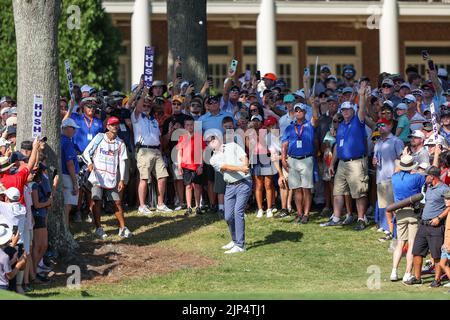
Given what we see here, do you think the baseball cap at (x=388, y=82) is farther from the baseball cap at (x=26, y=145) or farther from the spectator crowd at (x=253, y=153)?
the baseball cap at (x=26, y=145)

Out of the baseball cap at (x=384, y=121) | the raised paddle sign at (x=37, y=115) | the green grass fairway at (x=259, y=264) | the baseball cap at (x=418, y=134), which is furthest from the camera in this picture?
the baseball cap at (x=384, y=121)

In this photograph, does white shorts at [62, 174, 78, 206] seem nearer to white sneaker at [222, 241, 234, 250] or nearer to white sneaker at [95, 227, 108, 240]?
white sneaker at [95, 227, 108, 240]

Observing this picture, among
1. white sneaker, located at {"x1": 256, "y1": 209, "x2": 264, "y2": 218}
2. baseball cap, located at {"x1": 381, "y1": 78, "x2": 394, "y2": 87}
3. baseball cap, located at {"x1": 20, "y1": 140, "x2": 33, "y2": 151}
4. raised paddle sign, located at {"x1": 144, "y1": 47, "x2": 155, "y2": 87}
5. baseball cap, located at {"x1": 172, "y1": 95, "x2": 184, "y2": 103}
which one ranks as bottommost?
white sneaker, located at {"x1": 256, "y1": 209, "x2": 264, "y2": 218}

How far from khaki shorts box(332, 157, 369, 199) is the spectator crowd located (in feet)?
0.05

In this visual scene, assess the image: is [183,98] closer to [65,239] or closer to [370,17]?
[65,239]

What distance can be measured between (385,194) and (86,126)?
494 centimetres

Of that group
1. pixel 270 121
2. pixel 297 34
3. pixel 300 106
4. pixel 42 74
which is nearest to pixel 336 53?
pixel 297 34

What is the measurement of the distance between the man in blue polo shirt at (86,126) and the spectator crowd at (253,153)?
22 millimetres

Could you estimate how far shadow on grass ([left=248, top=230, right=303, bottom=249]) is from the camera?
1653cm

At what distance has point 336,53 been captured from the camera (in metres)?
36.2

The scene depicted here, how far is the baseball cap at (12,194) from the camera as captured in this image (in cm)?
1310

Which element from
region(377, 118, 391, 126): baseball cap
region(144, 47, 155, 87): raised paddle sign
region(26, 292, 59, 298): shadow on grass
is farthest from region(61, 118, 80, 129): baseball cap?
region(377, 118, 391, 126): baseball cap

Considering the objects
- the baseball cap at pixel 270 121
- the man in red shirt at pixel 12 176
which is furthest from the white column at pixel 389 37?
the man in red shirt at pixel 12 176
